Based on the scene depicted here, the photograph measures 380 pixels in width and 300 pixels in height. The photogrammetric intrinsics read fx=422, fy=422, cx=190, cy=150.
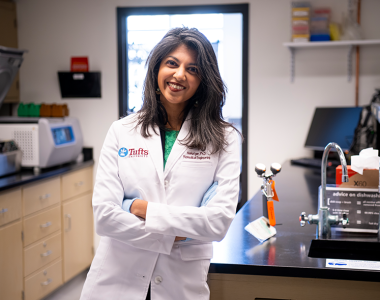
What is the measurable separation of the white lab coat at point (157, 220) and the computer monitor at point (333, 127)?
2.06 meters

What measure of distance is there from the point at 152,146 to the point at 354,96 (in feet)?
7.90

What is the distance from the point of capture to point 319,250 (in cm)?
149

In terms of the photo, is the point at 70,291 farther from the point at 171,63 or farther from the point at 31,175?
the point at 171,63

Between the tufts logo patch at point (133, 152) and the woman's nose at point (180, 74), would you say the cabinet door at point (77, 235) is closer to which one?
the tufts logo patch at point (133, 152)

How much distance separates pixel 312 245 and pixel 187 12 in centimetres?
255

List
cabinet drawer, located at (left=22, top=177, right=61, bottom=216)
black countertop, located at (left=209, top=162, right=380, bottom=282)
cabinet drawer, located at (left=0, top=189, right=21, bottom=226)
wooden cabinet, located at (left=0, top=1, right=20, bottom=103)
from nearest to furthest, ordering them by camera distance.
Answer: black countertop, located at (left=209, top=162, right=380, bottom=282) → cabinet drawer, located at (left=0, top=189, right=21, bottom=226) → cabinet drawer, located at (left=22, top=177, right=61, bottom=216) → wooden cabinet, located at (left=0, top=1, right=20, bottom=103)

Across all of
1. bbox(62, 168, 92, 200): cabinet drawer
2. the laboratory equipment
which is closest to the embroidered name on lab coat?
the laboratory equipment

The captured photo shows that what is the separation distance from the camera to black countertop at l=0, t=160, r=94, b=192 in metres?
2.61

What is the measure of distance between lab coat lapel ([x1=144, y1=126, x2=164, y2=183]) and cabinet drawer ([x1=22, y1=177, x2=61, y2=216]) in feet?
5.63

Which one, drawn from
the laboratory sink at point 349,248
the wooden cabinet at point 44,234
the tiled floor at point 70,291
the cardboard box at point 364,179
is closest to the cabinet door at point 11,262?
the wooden cabinet at point 44,234

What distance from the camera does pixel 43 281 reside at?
2.95 metres

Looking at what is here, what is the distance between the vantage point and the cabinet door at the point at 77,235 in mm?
3237

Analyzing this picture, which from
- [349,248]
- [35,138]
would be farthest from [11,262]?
[349,248]

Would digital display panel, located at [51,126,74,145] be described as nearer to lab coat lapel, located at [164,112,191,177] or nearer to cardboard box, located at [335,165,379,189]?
lab coat lapel, located at [164,112,191,177]
